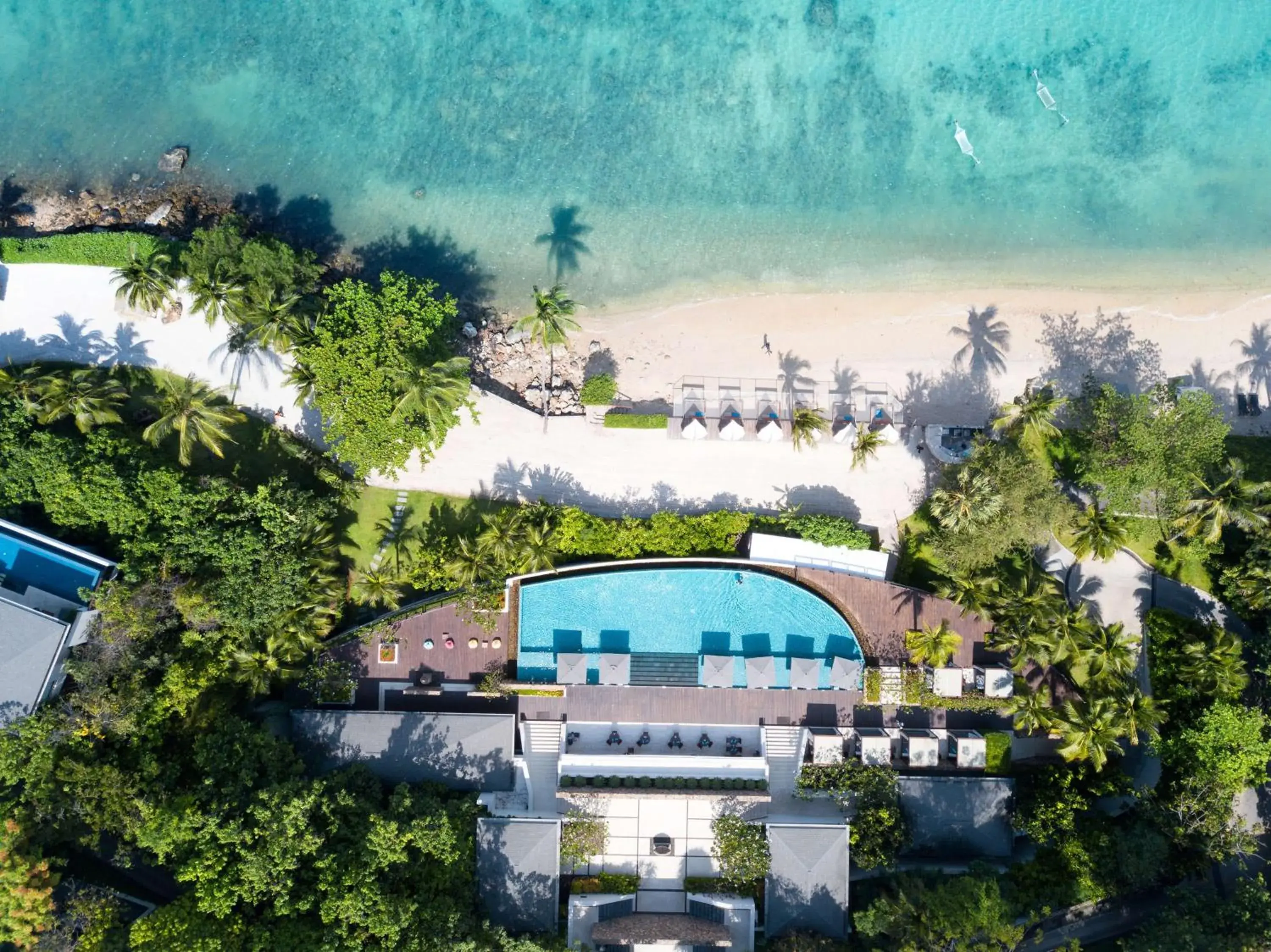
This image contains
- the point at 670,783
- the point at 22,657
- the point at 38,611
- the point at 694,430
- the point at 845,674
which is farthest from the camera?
the point at 694,430

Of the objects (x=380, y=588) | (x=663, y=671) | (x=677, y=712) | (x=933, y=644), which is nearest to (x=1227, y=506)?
(x=933, y=644)

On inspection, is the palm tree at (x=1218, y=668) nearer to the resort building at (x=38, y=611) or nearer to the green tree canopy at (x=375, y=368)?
the green tree canopy at (x=375, y=368)

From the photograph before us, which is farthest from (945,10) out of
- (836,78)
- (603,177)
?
(603,177)

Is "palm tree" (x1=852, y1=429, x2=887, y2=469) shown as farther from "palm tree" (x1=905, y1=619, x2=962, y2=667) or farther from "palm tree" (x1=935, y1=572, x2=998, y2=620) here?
"palm tree" (x1=905, y1=619, x2=962, y2=667)

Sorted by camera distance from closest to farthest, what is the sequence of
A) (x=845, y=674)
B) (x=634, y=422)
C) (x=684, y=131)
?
(x=845, y=674), (x=634, y=422), (x=684, y=131)

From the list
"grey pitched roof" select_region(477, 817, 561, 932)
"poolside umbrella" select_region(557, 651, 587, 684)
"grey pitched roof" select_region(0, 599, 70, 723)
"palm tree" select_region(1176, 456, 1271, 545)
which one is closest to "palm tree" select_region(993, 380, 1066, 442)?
"palm tree" select_region(1176, 456, 1271, 545)

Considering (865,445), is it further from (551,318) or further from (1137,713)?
(1137,713)
